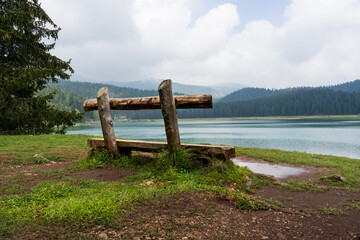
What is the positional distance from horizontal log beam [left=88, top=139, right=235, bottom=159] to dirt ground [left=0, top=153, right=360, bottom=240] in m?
1.76

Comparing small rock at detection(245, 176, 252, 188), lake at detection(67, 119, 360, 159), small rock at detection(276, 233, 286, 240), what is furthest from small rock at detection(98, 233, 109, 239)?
lake at detection(67, 119, 360, 159)

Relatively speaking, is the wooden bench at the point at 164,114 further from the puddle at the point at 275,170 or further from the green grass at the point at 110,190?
the puddle at the point at 275,170

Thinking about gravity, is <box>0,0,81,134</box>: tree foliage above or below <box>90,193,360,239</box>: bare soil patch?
above

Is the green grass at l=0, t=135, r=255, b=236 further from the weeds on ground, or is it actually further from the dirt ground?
the dirt ground

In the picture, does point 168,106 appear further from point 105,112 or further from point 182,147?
point 105,112

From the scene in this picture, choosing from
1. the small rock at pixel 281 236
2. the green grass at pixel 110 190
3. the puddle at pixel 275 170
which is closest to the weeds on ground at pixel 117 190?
the green grass at pixel 110 190

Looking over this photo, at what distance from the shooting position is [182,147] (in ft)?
23.0

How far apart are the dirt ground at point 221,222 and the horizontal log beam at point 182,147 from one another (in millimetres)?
1759

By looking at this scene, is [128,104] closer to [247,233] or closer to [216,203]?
[216,203]

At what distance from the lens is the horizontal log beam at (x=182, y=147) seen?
21.8 ft

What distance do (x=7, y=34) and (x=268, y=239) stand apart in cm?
1832

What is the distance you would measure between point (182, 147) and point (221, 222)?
3.33m

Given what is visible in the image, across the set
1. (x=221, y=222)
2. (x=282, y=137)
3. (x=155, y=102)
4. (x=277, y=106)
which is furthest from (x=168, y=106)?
(x=277, y=106)

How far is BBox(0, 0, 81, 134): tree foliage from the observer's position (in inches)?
634
